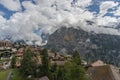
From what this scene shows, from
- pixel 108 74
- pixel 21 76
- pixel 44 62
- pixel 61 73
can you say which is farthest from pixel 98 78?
pixel 21 76

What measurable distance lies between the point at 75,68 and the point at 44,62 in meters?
45.9

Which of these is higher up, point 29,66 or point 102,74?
point 29,66

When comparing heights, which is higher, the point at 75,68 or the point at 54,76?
the point at 75,68

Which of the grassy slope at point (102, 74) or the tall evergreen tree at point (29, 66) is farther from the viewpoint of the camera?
the tall evergreen tree at point (29, 66)

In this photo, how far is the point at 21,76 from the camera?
116250 mm

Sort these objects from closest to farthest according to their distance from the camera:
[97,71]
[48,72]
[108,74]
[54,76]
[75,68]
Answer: [75,68]
[108,74]
[97,71]
[54,76]
[48,72]

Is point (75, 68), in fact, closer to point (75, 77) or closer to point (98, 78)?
point (75, 77)

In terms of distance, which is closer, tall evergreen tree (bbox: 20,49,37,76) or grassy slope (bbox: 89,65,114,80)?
grassy slope (bbox: 89,65,114,80)

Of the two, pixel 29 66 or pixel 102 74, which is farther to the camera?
pixel 29 66

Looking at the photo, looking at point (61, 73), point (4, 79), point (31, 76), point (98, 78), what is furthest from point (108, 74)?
point (4, 79)

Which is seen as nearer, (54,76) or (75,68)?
(75,68)

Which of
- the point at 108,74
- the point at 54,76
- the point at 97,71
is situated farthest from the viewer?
the point at 54,76

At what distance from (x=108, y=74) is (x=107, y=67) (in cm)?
396

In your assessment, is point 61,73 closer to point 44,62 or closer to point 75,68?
point 44,62
